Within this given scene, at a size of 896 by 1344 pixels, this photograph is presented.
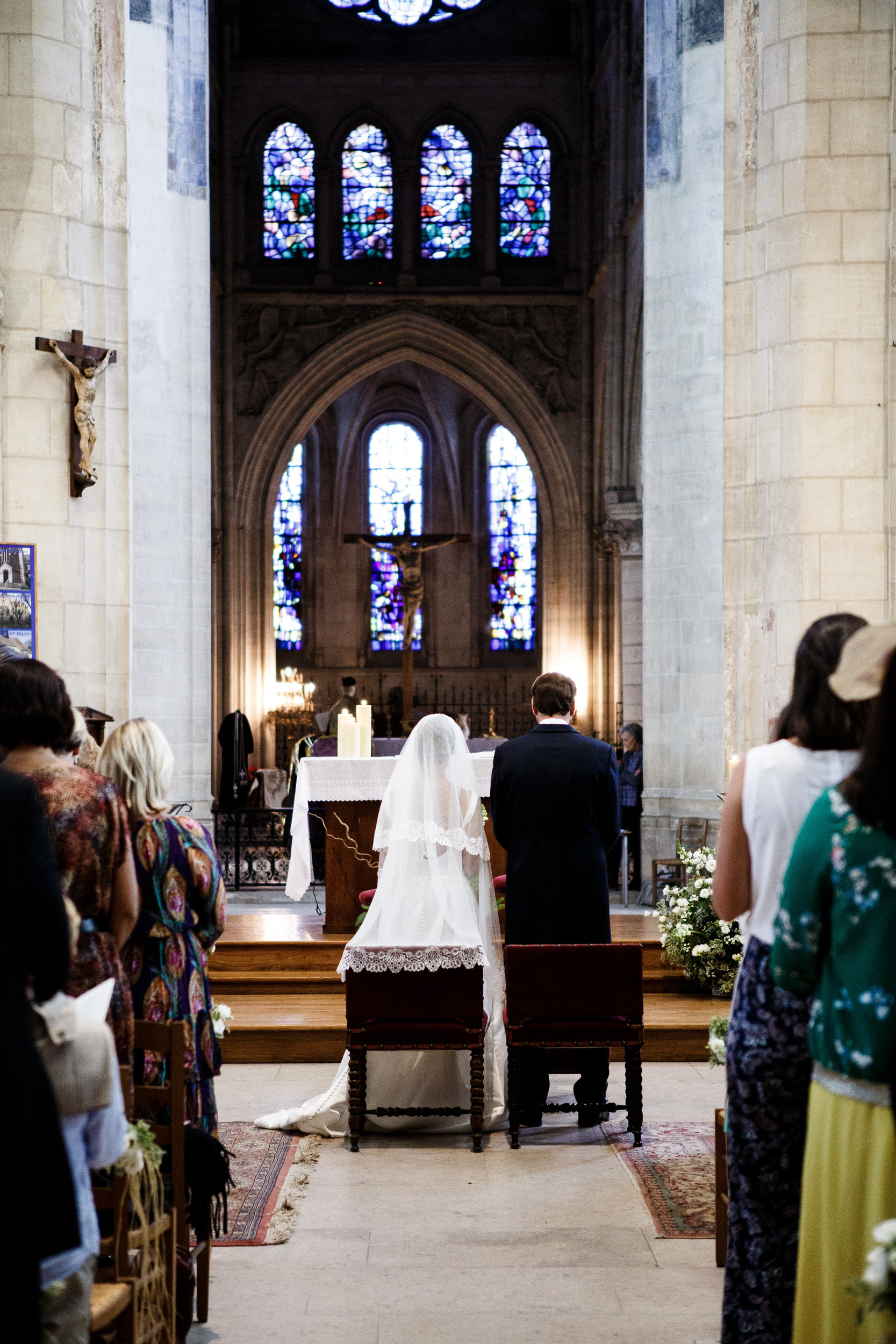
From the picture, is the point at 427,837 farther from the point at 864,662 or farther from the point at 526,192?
the point at 526,192

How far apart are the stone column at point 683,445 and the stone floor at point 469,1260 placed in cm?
598

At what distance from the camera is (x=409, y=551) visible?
18062mm

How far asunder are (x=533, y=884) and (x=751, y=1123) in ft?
8.72

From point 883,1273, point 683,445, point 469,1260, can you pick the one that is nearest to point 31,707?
point 883,1273

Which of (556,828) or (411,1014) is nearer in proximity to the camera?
(411,1014)

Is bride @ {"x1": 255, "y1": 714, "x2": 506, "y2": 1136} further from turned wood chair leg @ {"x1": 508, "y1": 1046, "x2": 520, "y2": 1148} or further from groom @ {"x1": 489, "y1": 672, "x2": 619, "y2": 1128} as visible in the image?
turned wood chair leg @ {"x1": 508, "y1": 1046, "x2": 520, "y2": 1148}

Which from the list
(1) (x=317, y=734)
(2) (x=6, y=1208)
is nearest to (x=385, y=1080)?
(2) (x=6, y=1208)

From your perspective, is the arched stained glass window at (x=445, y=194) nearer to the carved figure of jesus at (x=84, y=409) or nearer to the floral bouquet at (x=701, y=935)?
the carved figure of jesus at (x=84, y=409)

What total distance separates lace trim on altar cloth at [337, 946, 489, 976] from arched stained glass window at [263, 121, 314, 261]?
1776cm

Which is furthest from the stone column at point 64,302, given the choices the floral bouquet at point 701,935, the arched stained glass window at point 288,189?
the arched stained glass window at point 288,189

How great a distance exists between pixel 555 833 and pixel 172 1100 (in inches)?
97.0

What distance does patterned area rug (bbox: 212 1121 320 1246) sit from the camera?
14.7 feet

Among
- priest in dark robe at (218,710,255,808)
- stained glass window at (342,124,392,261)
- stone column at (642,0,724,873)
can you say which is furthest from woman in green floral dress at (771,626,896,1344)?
stained glass window at (342,124,392,261)

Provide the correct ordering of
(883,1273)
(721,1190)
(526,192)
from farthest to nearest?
(526,192) < (721,1190) < (883,1273)
